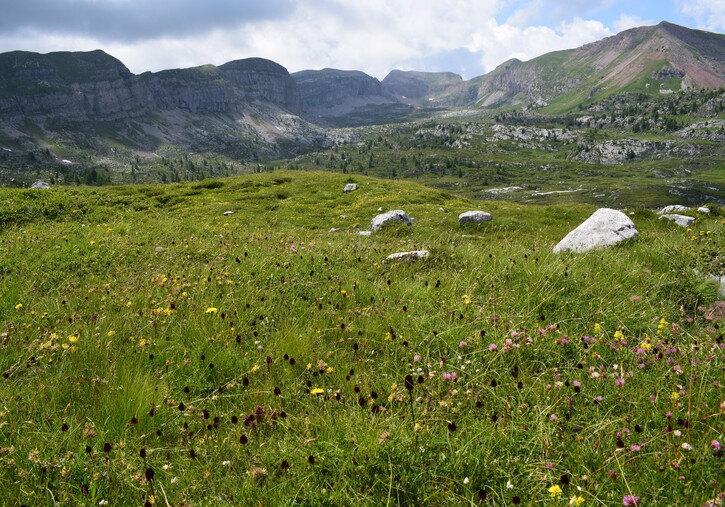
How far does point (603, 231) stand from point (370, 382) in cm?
1372

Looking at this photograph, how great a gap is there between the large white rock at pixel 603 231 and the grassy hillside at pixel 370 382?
433cm

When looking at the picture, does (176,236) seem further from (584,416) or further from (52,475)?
(584,416)

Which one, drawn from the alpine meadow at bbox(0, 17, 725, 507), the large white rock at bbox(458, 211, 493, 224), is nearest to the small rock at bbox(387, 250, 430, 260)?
the alpine meadow at bbox(0, 17, 725, 507)

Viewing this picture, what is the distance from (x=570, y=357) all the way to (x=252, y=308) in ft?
15.0

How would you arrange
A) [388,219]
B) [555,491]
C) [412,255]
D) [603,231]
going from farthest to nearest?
[388,219] < [603,231] < [412,255] < [555,491]

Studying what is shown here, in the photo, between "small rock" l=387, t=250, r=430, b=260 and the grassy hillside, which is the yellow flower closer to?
the grassy hillside

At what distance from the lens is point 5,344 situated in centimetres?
554

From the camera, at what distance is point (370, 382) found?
14.1 feet

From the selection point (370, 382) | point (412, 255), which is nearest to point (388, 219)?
point (412, 255)

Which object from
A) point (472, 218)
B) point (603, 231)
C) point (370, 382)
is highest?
point (370, 382)

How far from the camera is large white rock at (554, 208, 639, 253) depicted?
14117 millimetres

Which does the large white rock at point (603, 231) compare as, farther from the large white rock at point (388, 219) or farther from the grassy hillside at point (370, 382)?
the large white rock at point (388, 219)

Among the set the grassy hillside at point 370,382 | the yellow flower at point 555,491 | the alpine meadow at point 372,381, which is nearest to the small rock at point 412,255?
the alpine meadow at point 372,381

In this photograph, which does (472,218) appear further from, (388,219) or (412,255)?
(412,255)
